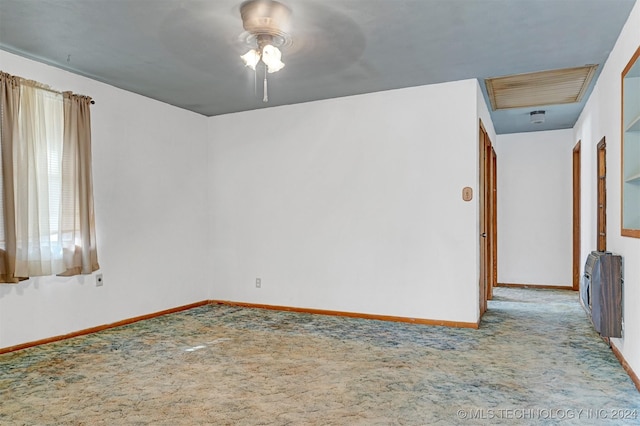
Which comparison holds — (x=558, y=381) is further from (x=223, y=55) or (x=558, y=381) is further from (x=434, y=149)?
(x=223, y=55)

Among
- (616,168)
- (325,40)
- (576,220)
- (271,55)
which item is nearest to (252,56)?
(271,55)

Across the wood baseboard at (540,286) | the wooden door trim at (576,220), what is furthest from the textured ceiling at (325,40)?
the wood baseboard at (540,286)

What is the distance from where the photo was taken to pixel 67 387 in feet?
9.15

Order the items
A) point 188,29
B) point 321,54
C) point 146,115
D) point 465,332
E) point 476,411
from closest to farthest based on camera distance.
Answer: point 476,411
point 188,29
point 321,54
point 465,332
point 146,115

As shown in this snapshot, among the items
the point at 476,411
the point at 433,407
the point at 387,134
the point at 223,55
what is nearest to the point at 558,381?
the point at 476,411

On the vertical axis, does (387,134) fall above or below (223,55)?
below

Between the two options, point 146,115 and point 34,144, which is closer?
point 34,144

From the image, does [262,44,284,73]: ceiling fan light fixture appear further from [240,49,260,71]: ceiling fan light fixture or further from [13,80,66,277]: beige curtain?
[13,80,66,277]: beige curtain

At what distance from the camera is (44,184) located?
3.73 m

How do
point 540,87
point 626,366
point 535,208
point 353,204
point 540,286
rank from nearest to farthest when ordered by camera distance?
point 626,366 < point 540,87 < point 353,204 < point 540,286 < point 535,208

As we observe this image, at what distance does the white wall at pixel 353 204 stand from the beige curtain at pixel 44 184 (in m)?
1.83

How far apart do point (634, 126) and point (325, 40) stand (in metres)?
2.18

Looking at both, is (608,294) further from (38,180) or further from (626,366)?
(38,180)

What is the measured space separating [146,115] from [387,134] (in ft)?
8.64
